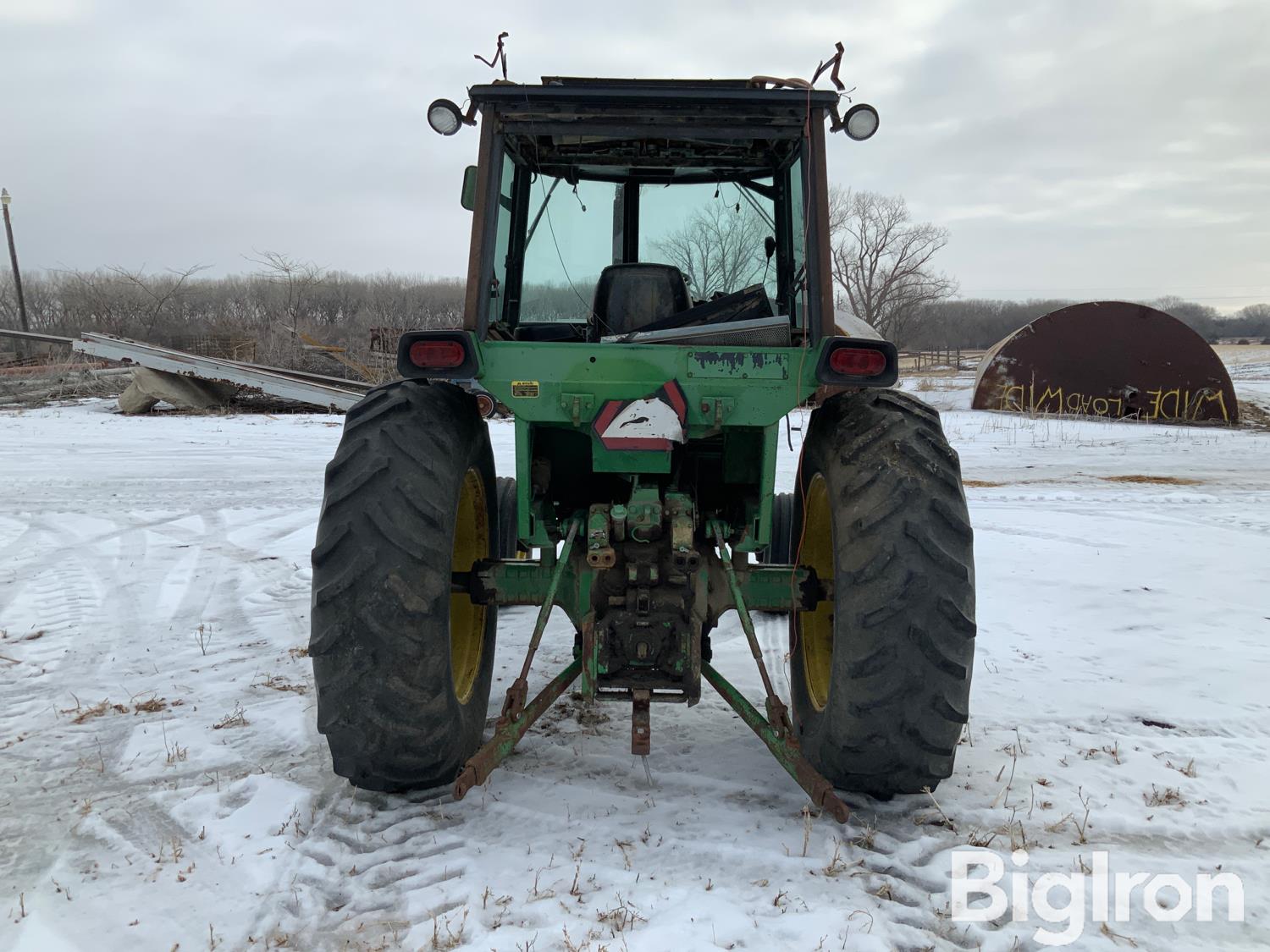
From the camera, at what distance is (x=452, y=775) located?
2766 millimetres

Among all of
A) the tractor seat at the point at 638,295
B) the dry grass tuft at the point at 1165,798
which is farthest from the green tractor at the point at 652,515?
the dry grass tuft at the point at 1165,798

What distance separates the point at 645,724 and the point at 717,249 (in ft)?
8.13

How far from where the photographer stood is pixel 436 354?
276 cm

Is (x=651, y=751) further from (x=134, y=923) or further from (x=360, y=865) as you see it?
(x=134, y=923)

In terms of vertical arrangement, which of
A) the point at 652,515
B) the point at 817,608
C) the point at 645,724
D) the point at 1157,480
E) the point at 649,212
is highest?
the point at 649,212

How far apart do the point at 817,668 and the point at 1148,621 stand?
2743 millimetres

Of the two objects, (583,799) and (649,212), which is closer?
(583,799)

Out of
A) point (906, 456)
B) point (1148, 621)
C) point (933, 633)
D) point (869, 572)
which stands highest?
point (906, 456)

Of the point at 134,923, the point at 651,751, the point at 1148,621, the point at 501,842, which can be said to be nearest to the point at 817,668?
the point at 651,751

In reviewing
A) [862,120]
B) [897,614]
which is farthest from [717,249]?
[897,614]

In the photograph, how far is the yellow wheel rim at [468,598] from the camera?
10.7 ft

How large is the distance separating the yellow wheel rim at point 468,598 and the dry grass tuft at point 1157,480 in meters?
9.12

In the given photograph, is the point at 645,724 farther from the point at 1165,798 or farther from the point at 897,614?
the point at 1165,798
